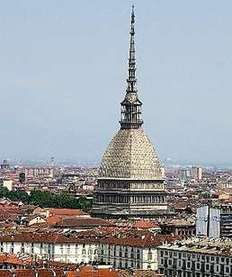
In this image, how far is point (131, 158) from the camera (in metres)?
117

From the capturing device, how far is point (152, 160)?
117375 millimetres

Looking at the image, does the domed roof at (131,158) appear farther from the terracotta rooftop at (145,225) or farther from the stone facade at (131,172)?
the terracotta rooftop at (145,225)

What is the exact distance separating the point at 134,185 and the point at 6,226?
71.2ft

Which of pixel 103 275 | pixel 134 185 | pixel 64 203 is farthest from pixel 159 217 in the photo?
pixel 103 275

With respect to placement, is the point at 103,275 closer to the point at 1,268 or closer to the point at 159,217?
the point at 1,268

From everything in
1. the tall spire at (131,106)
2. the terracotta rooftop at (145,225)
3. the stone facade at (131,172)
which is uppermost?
the tall spire at (131,106)

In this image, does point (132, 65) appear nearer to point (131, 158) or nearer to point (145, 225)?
point (131, 158)

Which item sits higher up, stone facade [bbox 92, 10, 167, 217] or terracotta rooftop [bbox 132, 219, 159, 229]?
stone facade [bbox 92, 10, 167, 217]

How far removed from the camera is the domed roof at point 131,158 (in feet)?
379

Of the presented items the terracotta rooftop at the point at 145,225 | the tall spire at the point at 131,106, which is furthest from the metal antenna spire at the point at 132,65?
the terracotta rooftop at the point at 145,225

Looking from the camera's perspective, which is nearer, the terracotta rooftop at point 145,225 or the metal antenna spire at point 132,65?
the terracotta rooftop at point 145,225

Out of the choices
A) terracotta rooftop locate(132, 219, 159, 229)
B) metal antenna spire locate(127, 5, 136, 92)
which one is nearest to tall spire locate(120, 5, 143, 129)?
metal antenna spire locate(127, 5, 136, 92)

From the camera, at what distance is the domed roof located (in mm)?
115500

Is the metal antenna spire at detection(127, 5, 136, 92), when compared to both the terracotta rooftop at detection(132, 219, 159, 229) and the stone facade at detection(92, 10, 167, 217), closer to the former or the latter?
the stone facade at detection(92, 10, 167, 217)
